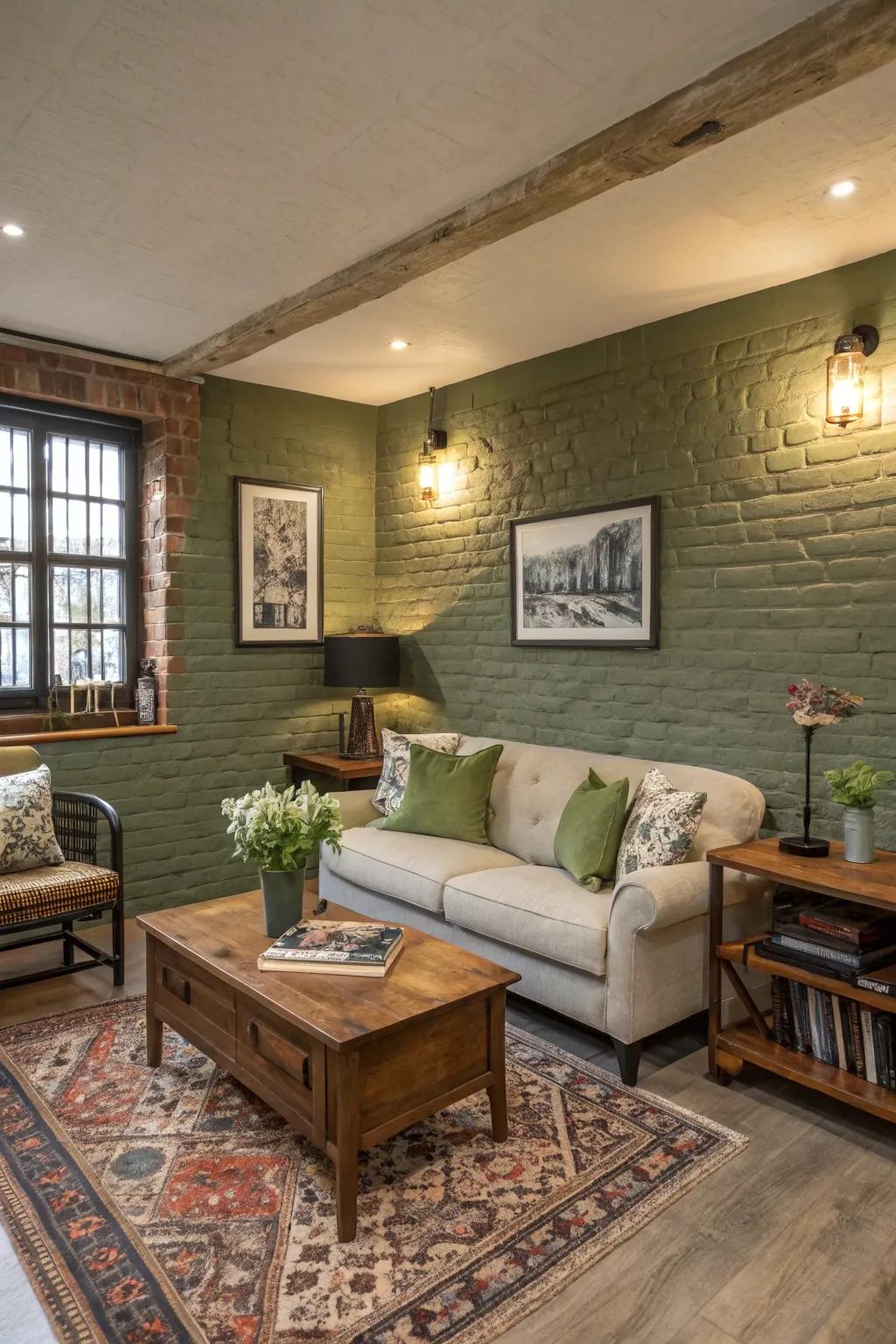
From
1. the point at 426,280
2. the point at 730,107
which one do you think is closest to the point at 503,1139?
the point at 730,107

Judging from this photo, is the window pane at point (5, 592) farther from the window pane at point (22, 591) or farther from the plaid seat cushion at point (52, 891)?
the plaid seat cushion at point (52, 891)

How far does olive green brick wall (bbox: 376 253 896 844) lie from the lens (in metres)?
3.13

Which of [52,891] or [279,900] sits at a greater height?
[279,900]

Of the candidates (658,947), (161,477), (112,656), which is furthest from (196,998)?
(161,477)

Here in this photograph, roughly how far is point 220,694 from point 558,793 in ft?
6.51

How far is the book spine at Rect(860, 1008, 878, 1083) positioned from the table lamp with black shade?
2.83 meters

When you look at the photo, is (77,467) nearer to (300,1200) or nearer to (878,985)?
(300,1200)

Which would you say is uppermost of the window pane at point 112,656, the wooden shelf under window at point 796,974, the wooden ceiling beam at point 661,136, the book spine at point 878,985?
the wooden ceiling beam at point 661,136

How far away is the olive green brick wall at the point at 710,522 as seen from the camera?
3.13 meters

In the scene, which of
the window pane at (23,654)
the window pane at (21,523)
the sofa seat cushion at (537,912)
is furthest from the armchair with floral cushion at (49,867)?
the sofa seat cushion at (537,912)

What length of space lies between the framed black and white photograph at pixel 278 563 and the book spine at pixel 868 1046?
3.43m

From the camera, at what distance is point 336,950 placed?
2.43 meters

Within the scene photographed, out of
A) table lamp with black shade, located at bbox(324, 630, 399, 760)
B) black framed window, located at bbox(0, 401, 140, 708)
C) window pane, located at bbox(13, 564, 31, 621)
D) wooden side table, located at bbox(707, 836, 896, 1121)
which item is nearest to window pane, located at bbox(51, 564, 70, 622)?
black framed window, located at bbox(0, 401, 140, 708)

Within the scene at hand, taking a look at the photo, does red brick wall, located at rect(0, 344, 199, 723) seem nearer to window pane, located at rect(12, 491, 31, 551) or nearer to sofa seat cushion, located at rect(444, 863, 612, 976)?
window pane, located at rect(12, 491, 31, 551)
